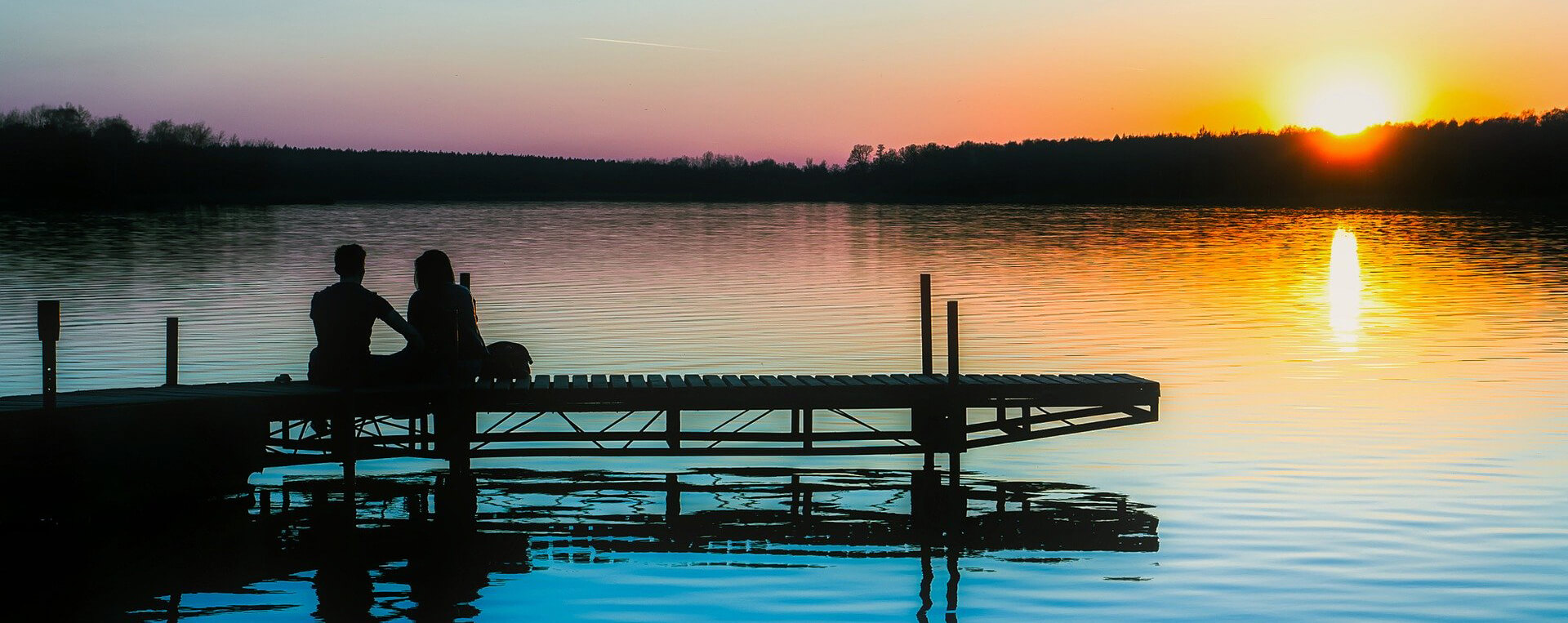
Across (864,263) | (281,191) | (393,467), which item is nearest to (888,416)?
(393,467)

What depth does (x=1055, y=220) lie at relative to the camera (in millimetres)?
112125

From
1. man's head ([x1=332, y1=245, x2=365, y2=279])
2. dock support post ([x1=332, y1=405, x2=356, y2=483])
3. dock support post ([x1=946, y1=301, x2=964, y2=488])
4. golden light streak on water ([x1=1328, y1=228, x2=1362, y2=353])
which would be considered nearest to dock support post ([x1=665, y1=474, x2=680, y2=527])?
dock support post ([x1=946, y1=301, x2=964, y2=488])

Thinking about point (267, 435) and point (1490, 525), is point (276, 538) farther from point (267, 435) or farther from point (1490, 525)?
point (1490, 525)

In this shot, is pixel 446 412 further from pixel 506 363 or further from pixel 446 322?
pixel 446 322

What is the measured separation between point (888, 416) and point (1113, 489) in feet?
16.4

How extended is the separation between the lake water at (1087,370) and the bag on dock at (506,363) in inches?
54.0

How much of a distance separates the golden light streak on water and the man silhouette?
65.5ft

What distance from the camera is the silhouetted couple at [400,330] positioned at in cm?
1231

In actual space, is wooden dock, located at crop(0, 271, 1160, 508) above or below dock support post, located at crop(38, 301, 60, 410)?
below

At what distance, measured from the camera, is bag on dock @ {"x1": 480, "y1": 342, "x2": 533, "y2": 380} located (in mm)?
13914

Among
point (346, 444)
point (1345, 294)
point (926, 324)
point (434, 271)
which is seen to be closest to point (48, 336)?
point (346, 444)

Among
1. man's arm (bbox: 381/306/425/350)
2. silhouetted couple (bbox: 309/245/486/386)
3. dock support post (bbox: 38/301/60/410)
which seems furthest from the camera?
silhouetted couple (bbox: 309/245/486/386)

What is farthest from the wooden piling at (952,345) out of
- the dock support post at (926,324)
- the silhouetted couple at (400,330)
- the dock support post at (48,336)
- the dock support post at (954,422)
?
the dock support post at (48,336)

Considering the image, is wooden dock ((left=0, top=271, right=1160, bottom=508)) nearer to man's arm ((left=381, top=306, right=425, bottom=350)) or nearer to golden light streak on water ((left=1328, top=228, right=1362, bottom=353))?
man's arm ((left=381, top=306, right=425, bottom=350))
